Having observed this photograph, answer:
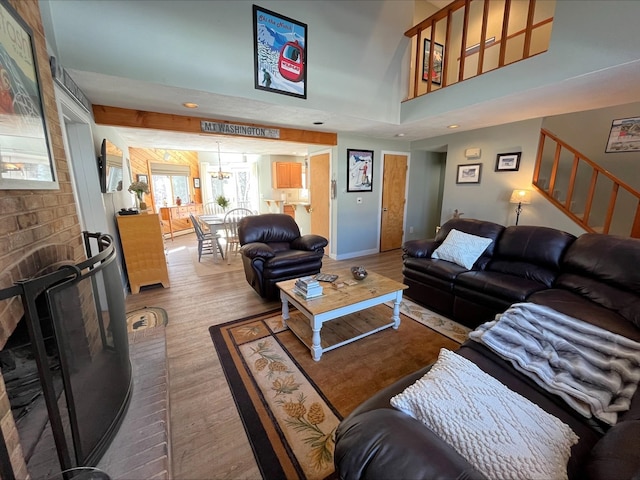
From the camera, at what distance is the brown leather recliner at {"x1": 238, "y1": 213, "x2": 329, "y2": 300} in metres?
2.94

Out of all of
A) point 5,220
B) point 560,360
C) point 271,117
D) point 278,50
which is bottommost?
point 560,360

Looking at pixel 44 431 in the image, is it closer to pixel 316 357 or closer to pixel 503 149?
pixel 316 357

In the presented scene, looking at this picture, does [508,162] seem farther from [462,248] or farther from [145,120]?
[145,120]

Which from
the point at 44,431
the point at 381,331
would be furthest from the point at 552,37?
the point at 44,431

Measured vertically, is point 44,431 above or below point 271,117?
below

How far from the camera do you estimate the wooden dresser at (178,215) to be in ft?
21.9

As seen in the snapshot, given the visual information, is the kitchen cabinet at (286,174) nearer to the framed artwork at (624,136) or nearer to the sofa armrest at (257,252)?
the sofa armrest at (257,252)

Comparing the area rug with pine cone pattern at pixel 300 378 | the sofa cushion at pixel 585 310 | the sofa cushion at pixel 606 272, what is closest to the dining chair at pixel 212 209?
the area rug with pine cone pattern at pixel 300 378

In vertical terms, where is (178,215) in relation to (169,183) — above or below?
below

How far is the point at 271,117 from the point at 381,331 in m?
2.86

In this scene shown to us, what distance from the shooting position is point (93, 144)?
2648 millimetres

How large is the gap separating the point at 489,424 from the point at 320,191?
14.6 feet

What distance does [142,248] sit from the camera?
10.8ft

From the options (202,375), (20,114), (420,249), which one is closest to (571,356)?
(420,249)
